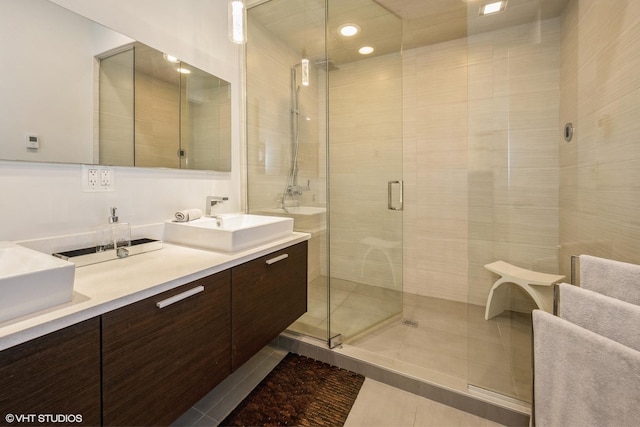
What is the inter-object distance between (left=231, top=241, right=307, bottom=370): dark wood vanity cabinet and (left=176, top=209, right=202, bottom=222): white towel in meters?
0.55

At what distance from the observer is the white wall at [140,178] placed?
104 centimetres

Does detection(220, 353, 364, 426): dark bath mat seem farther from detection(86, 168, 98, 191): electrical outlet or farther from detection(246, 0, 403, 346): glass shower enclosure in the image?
detection(86, 168, 98, 191): electrical outlet

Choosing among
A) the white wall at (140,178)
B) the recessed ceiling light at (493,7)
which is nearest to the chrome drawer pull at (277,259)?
the white wall at (140,178)

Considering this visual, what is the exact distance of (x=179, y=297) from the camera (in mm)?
950

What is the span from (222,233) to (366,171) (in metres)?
1.35

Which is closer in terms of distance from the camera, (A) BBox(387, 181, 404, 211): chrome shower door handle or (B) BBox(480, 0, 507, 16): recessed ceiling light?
(B) BBox(480, 0, 507, 16): recessed ceiling light

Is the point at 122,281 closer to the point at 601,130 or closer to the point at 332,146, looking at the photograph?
the point at 332,146

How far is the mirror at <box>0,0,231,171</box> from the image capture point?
39.0 inches

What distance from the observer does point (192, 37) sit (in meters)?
1.68

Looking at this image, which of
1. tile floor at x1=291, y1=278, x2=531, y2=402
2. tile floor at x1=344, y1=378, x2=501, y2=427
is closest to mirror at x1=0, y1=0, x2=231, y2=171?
tile floor at x1=291, y1=278, x2=531, y2=402

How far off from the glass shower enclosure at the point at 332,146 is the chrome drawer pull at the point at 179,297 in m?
1.11

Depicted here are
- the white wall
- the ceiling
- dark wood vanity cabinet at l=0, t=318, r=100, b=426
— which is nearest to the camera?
dark wood vanity cabinet at l=0, t=318, r=100, b=426

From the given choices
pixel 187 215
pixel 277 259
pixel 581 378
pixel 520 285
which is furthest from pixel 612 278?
pixel 187 215

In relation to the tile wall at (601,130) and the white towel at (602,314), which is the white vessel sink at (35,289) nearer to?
the white towel at (602,314)
